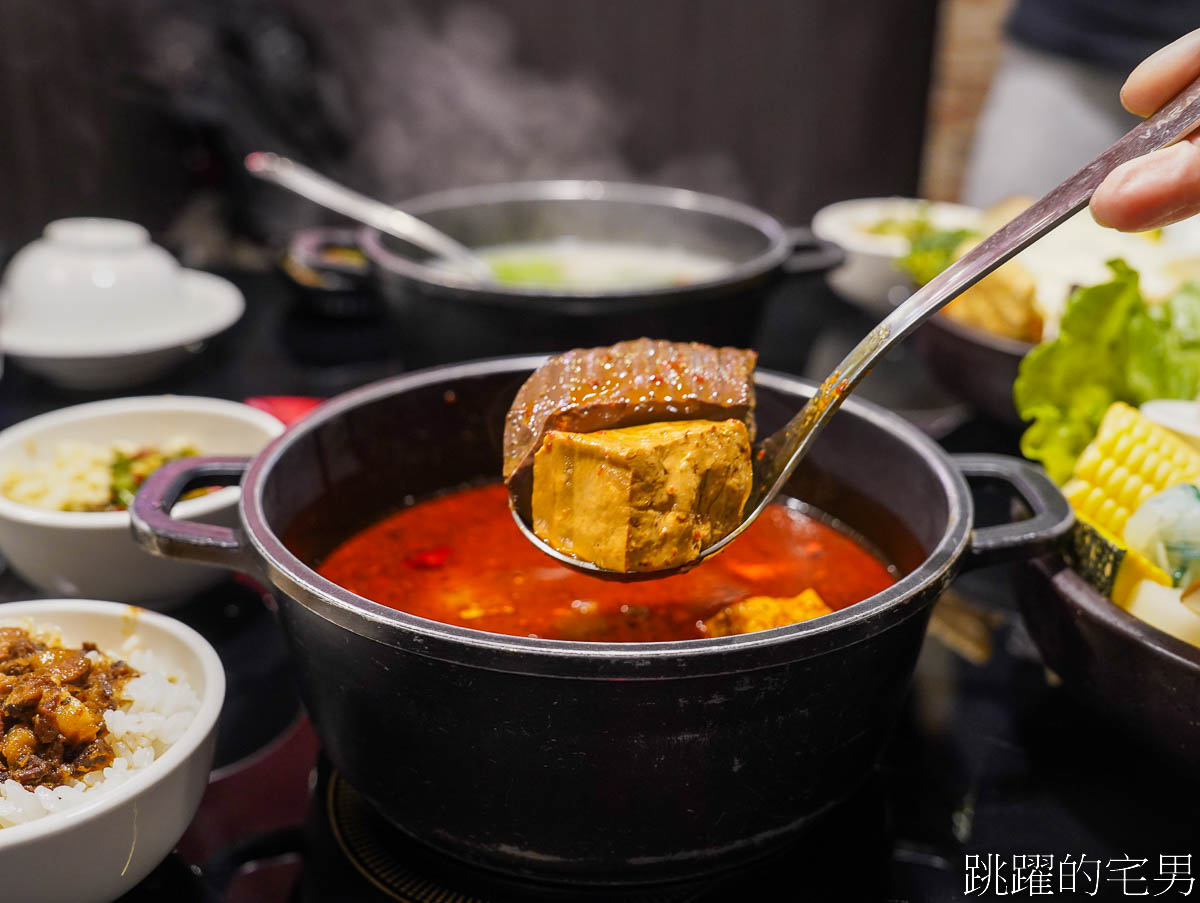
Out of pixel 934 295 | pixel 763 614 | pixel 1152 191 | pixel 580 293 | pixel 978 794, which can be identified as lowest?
pixel 978 794

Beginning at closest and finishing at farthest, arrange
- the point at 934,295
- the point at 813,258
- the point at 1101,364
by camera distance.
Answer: the point at 934,295
the point at 1101,364
the point at 813,258

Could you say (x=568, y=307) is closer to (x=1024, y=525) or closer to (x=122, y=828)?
(x=1024, y=525)

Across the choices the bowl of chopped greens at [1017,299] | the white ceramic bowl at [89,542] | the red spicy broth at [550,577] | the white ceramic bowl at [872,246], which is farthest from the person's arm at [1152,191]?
the white ceramic bowl at [872,246]

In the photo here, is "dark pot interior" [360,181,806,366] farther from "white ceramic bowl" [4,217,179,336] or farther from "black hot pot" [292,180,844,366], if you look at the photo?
"white ceramic bowl" [4,217,179,336]

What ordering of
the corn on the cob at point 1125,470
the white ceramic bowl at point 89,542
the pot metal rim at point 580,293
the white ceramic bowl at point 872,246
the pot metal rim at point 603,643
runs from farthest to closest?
the white ceramic bowl at point 872,246, the pot metal rim at point 580,293, the white ceramic bowl at point 89,542, the corn on the cob at point 1125,470, the pot metal rim at point 603,643

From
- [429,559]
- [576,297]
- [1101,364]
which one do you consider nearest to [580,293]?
[576,297]

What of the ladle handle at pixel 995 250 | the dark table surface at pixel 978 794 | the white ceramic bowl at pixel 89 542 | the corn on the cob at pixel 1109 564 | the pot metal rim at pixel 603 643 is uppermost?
the ladle handle at pixel 995 250

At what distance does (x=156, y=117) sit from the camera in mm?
4945

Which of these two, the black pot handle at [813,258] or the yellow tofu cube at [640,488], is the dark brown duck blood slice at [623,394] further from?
the black pot handle at [813,258]

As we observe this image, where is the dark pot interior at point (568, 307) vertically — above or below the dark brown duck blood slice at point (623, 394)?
below

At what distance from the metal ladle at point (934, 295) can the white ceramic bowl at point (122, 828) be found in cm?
46

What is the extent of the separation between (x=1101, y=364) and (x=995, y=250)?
2.52ft

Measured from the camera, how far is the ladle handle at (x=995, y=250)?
1.15 meters

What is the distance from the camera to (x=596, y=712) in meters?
0.99
